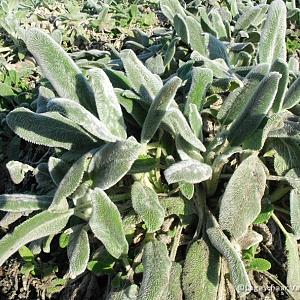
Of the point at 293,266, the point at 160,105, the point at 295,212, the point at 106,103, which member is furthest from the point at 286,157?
the point at 106,103

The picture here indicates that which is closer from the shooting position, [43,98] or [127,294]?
[127,294]

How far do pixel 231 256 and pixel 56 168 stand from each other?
0.53 meters

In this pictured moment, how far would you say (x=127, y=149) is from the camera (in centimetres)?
110

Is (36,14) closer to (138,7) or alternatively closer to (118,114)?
(138,7)

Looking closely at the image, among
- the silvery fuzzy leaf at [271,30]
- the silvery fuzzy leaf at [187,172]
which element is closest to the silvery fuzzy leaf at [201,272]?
the silvery fuzzy leaf at [187,172]

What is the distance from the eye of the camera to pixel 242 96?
133 cm

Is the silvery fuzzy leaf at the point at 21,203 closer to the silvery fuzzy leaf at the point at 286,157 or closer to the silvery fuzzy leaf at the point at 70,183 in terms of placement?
the silvery fuzzy leaf at the point at 70,183

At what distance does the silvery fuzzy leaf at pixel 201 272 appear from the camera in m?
1.19

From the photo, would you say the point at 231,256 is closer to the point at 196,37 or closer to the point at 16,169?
the point at 16,169

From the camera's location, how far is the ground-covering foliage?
1144 millimetres

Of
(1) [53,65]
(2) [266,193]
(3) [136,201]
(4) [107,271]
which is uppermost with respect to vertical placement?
(1) [53,65]

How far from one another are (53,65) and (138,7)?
5.95 feet

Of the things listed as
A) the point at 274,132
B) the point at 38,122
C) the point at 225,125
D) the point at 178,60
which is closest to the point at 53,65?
the point at 38,122

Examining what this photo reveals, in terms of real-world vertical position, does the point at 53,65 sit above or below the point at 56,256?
above
